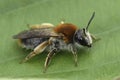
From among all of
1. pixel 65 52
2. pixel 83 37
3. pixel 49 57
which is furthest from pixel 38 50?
pixel 83 37

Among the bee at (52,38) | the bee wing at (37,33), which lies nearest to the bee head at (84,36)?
the bee at (52,38)

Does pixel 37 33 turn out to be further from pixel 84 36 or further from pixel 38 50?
pixel 84 36

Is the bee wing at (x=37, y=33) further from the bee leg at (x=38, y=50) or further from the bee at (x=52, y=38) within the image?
the bee leg at (x=38, y=50)

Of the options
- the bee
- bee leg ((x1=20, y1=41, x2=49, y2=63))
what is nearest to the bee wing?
the bee

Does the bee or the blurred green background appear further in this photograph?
the bee

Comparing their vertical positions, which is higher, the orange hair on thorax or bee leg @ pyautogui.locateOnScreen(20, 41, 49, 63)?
the orange hair on thorax

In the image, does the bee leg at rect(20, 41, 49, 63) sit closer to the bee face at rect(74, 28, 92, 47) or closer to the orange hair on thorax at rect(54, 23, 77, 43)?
the orange hair on thorax at rect(54, 23, 77, 43)

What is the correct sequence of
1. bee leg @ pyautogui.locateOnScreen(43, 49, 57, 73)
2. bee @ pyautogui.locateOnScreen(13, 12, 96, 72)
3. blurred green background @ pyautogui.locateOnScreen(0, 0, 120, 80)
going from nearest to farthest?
1. blurred green background @ pyautogui.locateOnScreen(0, 0, 120, 80)
2. bee leg @ pyautogui.locateOnScreen(43, 49, 57, 73)
3. bee @ pyautogui.locateOnScreen(13, 12, 96, 72)
